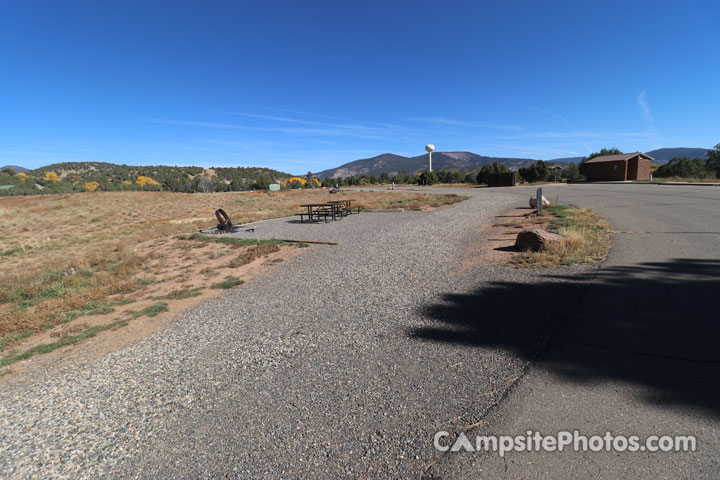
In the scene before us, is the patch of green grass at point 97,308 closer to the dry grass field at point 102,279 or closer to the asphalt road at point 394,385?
the dry grass field at point 102,279

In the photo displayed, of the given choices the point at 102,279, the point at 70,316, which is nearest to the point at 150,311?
the point at 70,316

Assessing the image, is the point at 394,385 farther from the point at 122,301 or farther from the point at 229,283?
the point at 122,301

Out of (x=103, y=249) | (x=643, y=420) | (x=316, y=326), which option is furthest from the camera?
(x=103, y=249)

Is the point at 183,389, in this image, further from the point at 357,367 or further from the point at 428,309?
the point at 428,309

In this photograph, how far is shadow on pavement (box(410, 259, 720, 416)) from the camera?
2879mm

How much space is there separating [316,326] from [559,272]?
4823 mm

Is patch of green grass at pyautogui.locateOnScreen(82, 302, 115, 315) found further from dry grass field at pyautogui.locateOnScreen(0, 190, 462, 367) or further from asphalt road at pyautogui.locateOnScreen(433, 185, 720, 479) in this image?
asphalt road at pyautogui.locateOnScreen(433, 185, 720, 479)

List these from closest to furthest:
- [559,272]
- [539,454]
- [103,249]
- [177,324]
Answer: [539,454] < [177,324] < [559,272] < [103,249]

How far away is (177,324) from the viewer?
17.6 ft

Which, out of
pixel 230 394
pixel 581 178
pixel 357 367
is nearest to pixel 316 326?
pixel 357 367

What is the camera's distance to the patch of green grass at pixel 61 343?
14.9 feet

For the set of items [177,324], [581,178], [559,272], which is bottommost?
[177,324]

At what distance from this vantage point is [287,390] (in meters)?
3.22

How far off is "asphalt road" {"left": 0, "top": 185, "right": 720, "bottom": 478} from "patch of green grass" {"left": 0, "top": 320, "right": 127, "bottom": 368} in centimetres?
99
